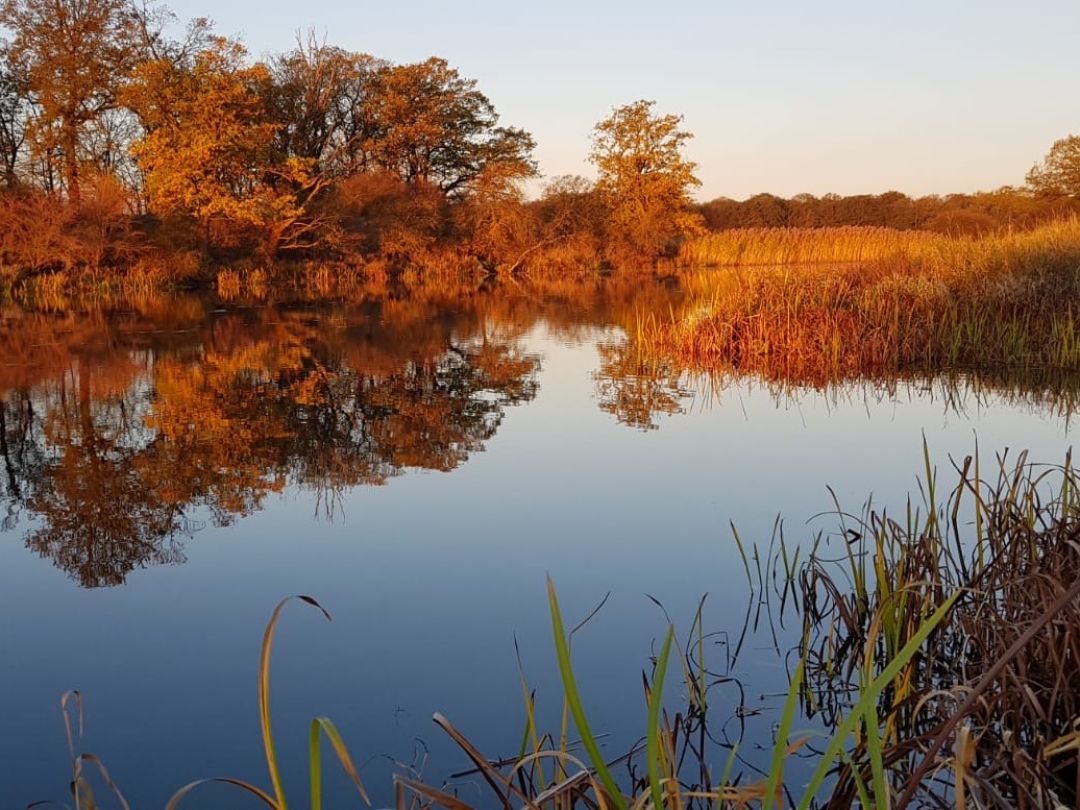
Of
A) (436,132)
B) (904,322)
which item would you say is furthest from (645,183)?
(904,322)

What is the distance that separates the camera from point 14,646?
11.2 feet

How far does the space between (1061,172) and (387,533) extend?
4206 centimetres

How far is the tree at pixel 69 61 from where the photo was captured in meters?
24.8

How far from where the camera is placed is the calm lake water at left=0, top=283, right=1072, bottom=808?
288cm

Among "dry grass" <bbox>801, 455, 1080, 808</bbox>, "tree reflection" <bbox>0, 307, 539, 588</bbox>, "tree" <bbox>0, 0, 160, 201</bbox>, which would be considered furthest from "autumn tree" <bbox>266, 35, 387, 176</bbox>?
"dry grass" <bbox>801, 455, 1080, 808</bbox>

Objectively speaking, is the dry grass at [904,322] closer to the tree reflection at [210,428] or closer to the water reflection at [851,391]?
the water reflection at [851,391]

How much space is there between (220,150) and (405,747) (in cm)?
2485

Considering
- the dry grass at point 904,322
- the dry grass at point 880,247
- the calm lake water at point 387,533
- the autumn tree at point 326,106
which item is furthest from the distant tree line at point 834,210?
the calm lake water at point 387,533

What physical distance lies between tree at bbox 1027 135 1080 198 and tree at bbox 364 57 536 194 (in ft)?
70.8

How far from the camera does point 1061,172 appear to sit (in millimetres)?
38625

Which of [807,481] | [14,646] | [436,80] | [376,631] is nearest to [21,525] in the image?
[14,646]

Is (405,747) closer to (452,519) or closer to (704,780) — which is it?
(704,780)

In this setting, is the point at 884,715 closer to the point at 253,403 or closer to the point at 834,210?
the point at 253,403

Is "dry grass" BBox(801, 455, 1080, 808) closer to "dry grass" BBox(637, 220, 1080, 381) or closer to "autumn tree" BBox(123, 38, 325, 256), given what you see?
"dry grass" BBox(637, 220, 1080, 381)
